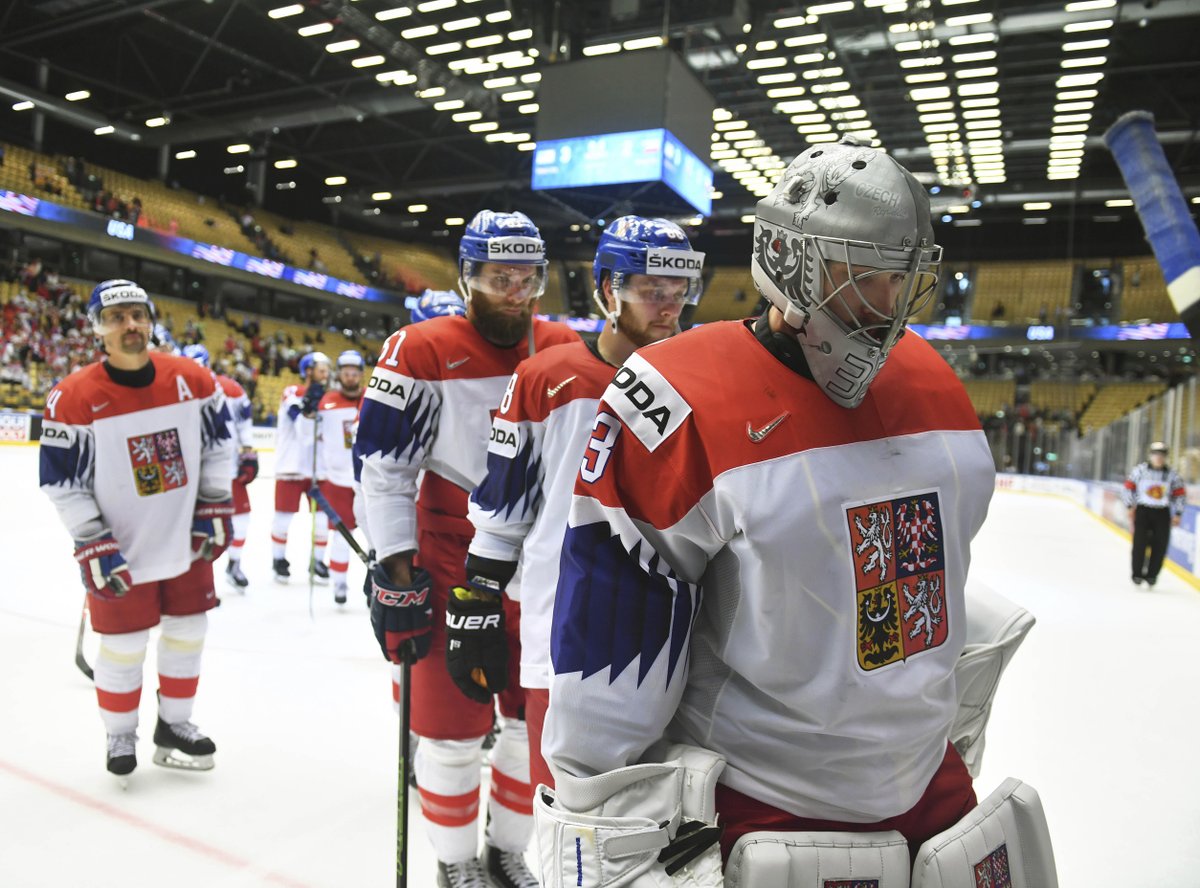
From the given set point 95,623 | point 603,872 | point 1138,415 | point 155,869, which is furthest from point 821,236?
point 1138,415

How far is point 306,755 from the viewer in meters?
3.43

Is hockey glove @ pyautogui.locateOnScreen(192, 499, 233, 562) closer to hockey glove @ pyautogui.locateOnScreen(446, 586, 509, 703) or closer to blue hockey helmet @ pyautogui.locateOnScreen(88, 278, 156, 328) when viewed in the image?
blue hockey helmet @ pyautogui.locateOnScreen(88, 278, 156, 328)

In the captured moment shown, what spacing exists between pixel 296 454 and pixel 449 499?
4.54 meters

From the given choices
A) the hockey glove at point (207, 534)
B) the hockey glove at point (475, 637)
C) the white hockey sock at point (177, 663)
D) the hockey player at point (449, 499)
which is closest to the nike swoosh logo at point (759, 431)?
the hockey glove at point (475, 637)

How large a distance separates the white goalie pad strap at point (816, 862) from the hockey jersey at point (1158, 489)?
8.69m

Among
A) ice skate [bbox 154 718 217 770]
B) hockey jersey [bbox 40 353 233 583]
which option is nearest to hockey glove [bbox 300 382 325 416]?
hockey jersey [bbox 40 353 233 583]

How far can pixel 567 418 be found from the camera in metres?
2.00

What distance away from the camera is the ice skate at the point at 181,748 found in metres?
3.23

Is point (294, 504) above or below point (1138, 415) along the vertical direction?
below

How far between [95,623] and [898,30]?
14416 millimetres

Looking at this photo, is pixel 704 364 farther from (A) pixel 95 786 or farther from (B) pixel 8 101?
(B) pixel 8 101

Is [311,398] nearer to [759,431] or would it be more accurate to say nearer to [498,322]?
[498,322]

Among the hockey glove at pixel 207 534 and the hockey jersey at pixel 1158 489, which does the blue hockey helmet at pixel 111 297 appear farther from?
the hockey jersey at pixel 1158 489

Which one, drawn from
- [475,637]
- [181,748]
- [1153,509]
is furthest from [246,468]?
[1153,509]
